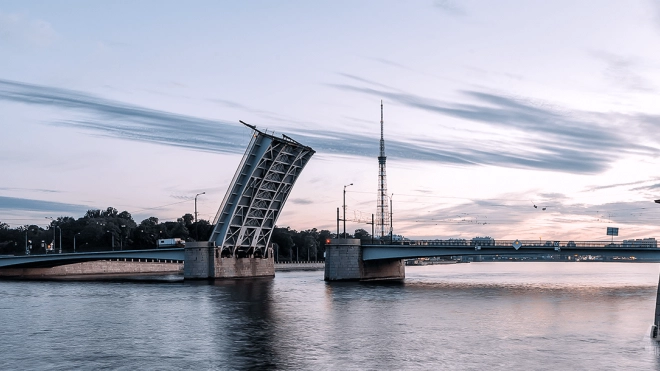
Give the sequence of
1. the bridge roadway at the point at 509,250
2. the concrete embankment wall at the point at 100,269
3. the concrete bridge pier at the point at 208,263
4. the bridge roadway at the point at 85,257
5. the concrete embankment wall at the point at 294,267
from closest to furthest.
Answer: the bridge roadway at the point at 509,250 < the concrete bridge pier at the point at 208,263 < the bridge roadway at the point at 85,257 < the concrete embankment wall at the point at 100,269 < the concrete embankment wall at the point at 294,267

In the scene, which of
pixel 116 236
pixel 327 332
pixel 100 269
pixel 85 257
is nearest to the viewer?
pixel 327 332

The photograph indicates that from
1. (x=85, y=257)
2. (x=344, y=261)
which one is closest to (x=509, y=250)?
(x=344, y=261)

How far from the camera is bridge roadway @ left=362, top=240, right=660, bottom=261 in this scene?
68062mm

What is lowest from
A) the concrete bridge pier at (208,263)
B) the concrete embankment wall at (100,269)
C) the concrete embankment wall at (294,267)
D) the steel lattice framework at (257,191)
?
the concrete embankment wall at (294,267)

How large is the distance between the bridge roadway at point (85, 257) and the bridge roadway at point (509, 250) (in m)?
24.2

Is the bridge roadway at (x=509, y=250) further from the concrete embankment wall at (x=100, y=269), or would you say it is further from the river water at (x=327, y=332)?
→ the concrete embankment wall at (x=100, y=269)

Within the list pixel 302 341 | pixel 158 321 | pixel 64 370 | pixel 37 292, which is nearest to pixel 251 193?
pixel 37 292

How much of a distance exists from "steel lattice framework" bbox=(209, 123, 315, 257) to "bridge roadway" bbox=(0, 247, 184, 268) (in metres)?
7.99

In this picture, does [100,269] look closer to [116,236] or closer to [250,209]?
[116,236]

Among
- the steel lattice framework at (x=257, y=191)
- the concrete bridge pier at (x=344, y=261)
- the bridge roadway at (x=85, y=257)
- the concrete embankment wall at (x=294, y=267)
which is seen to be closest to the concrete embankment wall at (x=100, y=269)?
the bridge roadway at (x=85, y=257)

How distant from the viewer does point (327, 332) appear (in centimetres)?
3425

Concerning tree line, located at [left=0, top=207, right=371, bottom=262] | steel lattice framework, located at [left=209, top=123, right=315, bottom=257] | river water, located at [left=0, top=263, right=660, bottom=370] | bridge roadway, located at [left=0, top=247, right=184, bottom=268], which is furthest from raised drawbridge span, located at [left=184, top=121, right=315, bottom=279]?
tree line, located at [left=0, top=207, right=371, bottom=262]

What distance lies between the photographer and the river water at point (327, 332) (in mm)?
25828

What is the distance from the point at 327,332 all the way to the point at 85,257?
63.4m
